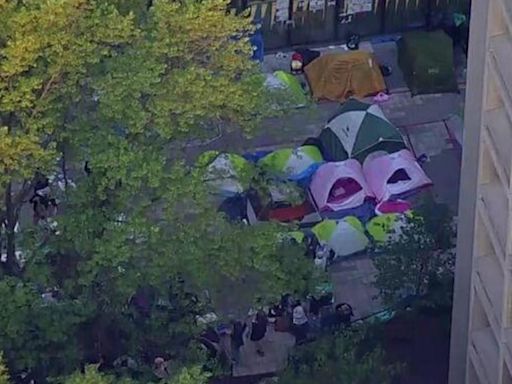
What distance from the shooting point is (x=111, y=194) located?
97.7ft

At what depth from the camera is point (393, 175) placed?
3891cm

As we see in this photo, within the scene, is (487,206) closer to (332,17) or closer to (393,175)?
(393,175)

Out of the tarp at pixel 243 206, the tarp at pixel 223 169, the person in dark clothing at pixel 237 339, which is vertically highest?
the tarp at pixel 223 169

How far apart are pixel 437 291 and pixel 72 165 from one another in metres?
7.63

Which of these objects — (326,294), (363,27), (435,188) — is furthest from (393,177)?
(363,27)

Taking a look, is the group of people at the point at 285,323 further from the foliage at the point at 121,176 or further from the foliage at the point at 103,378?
the foliage at the point at 103,378

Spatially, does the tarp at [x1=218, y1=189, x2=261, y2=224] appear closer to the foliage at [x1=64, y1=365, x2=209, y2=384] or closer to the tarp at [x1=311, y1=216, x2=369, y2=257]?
the tarp at [x1=311, y1=216, x2=369, y2=257]

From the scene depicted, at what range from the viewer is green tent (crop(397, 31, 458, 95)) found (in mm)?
43562

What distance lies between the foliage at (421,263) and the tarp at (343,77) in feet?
29.4

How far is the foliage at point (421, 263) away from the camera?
111 feet

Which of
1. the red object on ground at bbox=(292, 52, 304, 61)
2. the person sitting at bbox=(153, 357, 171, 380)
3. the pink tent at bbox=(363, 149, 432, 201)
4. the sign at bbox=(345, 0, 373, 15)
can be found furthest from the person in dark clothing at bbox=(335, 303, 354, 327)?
the sign at bbox=(345, 0, 373, 15)

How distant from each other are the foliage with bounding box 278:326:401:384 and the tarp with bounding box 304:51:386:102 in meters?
11.8

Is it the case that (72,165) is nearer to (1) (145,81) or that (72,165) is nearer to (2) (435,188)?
(1) (145,81)

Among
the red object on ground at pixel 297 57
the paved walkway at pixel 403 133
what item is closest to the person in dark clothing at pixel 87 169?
the paved walkway at pixel 403 133
